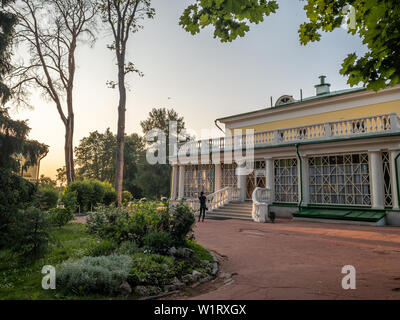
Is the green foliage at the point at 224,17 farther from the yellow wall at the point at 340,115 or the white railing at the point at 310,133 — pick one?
the yellow wall at the point at 340,115

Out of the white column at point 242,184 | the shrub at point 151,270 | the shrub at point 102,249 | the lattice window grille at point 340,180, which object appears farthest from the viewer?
the white column at point 242,184

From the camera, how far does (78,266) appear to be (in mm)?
4625

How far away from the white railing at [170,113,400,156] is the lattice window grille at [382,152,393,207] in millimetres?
1420

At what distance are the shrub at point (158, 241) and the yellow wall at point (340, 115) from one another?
16.1 meters

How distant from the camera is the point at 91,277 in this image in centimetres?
438

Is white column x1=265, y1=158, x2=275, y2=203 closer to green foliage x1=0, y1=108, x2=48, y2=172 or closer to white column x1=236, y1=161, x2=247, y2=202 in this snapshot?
white column x1=236, y1=161, x2=247, y2=202

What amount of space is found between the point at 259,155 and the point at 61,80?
53.6 ft

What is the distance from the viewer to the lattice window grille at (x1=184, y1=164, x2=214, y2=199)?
70.2 feet

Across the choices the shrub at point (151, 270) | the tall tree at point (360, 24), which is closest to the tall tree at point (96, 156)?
the shrub at point (151, 270)

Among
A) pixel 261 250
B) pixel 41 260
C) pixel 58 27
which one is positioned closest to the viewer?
pixel 41 260

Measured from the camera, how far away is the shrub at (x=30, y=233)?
220 inches

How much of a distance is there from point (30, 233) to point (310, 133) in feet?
50.1
